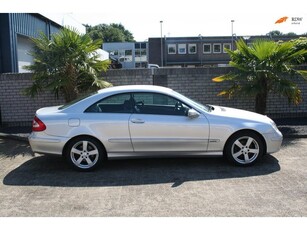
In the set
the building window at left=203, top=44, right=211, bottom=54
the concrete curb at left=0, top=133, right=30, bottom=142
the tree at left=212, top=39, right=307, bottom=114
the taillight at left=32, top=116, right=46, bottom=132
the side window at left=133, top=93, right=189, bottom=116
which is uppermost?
the building window at left=203, top=44, right=211, bottom=54

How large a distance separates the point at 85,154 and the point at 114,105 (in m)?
0.96

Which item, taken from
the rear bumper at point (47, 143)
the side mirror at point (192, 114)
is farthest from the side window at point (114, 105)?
the side mirror at point (192, 114)

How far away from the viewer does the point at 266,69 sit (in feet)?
28.4

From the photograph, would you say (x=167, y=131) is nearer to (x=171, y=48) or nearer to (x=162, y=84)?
(x=162, y=84)

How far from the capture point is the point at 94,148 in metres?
6.01

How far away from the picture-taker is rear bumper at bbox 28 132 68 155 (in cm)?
594

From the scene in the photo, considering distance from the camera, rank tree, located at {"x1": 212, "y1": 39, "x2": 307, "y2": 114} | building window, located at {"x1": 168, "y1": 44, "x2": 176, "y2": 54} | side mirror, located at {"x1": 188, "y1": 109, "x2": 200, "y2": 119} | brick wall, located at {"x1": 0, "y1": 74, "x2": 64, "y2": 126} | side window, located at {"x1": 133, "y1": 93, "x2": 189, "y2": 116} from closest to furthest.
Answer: side mirror, located at {"x1": 188, "y1": 109, "x2": 200, "y2": 119} < side window, located at {"x1": 133, "y1": 93, "x2": 189, "y2": 116} < tree, located at {"x1": 212, "y1": 39, "x2": 307, "y2": 114} < brick wall, located at {"x1": 0, "y1": 74, "x2": 64, "y2": 126} < building window, located at {"x1": 168, "y1": 44, "x2": 176, "y2": 54}

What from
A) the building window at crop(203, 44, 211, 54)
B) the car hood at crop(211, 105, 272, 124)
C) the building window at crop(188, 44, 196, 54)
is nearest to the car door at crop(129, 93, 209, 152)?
the car hood at crop(211, 105, 272, 124)

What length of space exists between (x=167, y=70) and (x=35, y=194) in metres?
6.24

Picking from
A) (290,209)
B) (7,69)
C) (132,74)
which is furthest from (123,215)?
(7,69)

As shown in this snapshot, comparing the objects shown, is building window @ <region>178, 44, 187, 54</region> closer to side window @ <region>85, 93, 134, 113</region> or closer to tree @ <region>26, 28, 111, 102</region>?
tree @ <region>26, 28, 111, 102</region>

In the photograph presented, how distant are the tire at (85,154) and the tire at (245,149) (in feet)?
7.15

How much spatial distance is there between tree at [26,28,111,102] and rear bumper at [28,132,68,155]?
2685 millimetres

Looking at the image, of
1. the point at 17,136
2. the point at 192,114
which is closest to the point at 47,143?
the point at 192,114
